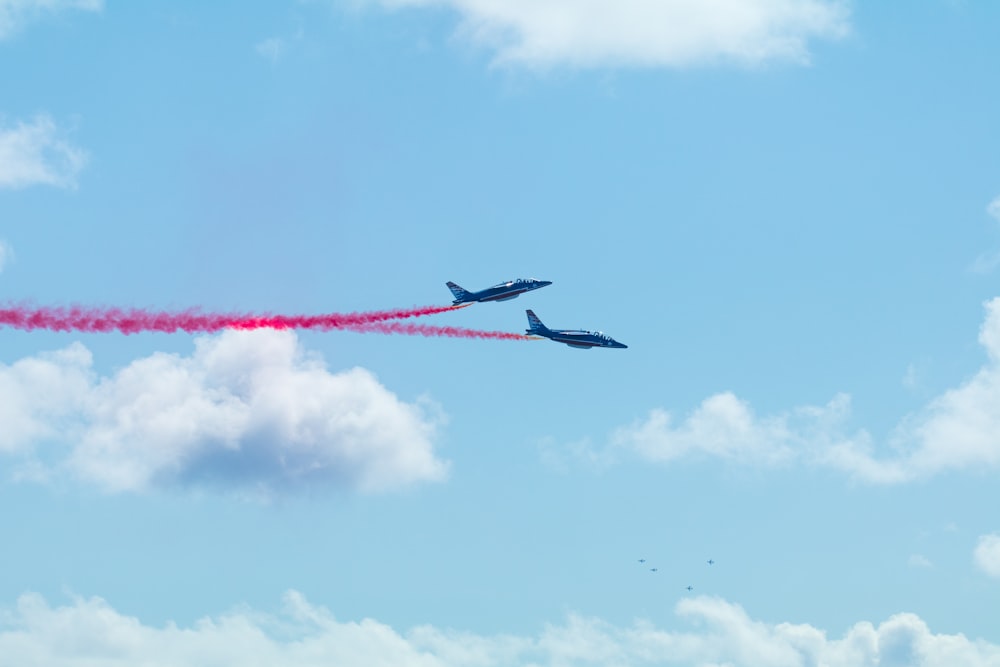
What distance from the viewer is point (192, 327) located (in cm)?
19988

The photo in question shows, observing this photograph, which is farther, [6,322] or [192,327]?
[192,327]

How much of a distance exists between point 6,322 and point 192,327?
2933cm

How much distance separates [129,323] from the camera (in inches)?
7618

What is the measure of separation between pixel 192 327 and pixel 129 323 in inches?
359

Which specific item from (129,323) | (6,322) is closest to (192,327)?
(129,323)

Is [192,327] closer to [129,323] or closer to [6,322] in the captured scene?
[129,323]

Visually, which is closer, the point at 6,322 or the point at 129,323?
the point at 6,322

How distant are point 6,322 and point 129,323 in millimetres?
20535
